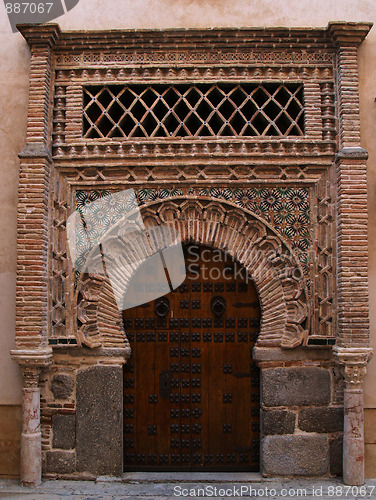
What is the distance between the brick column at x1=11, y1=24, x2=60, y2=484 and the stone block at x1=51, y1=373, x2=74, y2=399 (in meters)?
0.19

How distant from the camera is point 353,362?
187 inches

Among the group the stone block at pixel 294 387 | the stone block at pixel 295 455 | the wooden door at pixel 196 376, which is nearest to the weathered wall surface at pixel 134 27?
the wooden door at pixel 196 376

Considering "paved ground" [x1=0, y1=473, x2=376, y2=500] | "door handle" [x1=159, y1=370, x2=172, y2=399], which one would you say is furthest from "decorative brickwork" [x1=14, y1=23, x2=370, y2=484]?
"door handle" [x1=159, y1=370, x2=172, y2=399]

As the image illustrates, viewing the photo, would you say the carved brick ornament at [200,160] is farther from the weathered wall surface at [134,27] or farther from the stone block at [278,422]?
the stone block at [278,422]

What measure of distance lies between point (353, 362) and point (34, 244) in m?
3.40

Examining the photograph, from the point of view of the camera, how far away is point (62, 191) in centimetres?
522

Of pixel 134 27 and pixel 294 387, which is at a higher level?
pixel 134 27

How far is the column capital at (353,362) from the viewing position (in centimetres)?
475

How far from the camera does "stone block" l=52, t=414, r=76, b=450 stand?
16.3 feet

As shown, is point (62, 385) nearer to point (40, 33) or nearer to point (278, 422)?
point (278, 422)

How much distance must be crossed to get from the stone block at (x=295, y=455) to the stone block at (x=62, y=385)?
6.82ft

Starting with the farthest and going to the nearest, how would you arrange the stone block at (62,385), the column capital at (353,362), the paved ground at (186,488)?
the stone block at (62,385)
the column capital at (353,362)
the paved ground at (186,488)

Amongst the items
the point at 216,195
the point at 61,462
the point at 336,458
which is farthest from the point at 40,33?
the point at 336,458

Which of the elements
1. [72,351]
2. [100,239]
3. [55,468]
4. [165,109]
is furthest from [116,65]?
[55,468]
